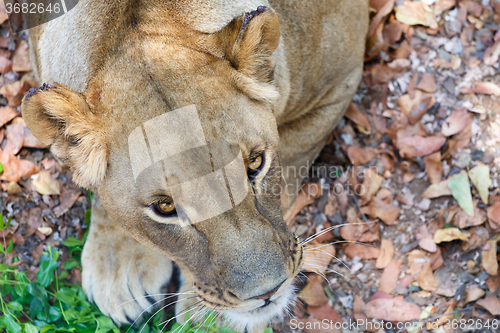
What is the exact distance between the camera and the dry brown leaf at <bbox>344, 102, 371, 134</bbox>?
13.3ft

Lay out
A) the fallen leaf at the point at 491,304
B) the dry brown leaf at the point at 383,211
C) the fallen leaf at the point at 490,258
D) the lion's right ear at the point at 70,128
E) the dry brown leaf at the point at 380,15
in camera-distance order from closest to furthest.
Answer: the lion's right ear at the point at 70,128 → the fallen leaf at the point at 491,304 → the fallen leaf at the point at 490,258 → the dry brown leaf at the point at 383,211 → the dry brown leaf at the point at 380,15

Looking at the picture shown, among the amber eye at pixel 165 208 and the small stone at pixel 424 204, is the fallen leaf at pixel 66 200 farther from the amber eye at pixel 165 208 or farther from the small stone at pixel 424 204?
the small stone at pixel 424 204

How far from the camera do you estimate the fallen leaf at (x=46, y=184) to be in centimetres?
376

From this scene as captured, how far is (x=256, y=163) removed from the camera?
2307 mm

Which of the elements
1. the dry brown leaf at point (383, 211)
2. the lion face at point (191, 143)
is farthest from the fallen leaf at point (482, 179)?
the lion face at point (191, 143)

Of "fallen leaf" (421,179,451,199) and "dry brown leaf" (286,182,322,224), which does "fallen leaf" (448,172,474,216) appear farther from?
"dry brown leaf" (286,182,322,224)

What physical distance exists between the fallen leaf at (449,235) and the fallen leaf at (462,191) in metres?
0.18

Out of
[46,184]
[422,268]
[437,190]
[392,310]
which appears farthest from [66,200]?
[437,190]

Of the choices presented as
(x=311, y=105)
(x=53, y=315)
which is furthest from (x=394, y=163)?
(x=53, y=315)

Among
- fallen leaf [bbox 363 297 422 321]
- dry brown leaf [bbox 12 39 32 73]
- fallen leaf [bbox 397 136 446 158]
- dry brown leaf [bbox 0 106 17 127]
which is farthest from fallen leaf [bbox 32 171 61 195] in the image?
fallen leaf [bbox 397 136 446 158]

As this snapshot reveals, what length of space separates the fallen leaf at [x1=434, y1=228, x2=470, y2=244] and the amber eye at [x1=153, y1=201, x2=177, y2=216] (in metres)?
2.23

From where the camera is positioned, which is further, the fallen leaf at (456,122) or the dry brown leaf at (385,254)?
the fallen leaf at (456,122)

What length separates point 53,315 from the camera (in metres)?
3.23

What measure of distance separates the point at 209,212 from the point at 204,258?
299mm
